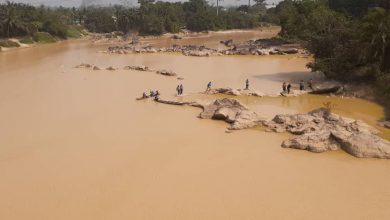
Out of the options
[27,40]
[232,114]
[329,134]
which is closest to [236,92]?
[232,114]

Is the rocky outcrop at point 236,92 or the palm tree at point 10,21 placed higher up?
the palm tree at point 10,21

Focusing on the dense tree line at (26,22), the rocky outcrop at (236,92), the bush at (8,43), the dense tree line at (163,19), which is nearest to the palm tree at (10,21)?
the dense tree line at (26,22)

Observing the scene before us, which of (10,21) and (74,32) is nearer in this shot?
(10,21)

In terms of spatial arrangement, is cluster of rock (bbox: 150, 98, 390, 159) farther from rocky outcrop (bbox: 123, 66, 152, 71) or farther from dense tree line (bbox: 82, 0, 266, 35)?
dense tree line (bbox: 82, 0, 266, 35)

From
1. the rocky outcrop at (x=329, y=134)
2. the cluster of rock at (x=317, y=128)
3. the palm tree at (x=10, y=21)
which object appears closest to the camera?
the rocky outcrop at (x=329, y=134)

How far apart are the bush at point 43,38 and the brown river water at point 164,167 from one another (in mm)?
58949

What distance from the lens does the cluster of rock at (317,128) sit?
18734mm

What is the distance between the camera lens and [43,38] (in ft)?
290

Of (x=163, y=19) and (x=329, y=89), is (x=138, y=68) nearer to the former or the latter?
(x=329, y=89)

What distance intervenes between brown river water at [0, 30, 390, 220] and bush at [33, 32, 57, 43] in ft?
193

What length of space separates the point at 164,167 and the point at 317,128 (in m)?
8.84

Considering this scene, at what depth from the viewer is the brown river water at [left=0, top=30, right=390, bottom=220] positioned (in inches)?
573

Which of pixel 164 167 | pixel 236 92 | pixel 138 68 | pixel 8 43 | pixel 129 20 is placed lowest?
pixel 164 167

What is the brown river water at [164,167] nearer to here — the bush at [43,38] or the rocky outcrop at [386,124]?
the rocky outcrop at [386,124]
